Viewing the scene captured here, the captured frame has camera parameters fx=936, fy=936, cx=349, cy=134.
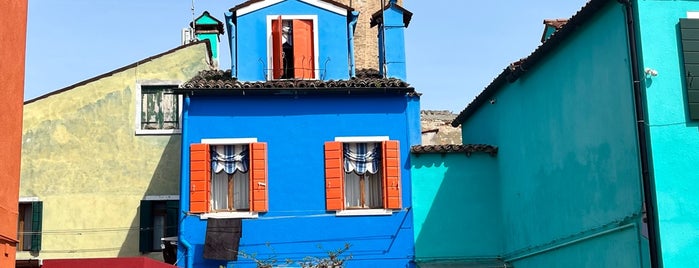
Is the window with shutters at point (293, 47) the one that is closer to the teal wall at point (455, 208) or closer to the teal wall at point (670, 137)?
the teal wall at point (455, 208)

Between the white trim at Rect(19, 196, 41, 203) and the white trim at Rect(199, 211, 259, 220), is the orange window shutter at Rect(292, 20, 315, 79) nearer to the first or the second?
the white trim at Rect(199, 211, 259, 220)

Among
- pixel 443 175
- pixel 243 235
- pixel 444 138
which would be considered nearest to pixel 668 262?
pixel 443 175

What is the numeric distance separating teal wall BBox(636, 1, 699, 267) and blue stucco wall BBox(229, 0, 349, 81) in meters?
7.56

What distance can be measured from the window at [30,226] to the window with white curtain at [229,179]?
4409mm

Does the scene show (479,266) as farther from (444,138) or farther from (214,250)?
(444,138)

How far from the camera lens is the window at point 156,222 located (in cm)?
1962

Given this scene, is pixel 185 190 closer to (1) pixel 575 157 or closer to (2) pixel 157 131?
(2) pixel 157 131

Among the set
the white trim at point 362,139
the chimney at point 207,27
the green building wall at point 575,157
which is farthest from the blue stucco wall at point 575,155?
the chimney at point 207,27

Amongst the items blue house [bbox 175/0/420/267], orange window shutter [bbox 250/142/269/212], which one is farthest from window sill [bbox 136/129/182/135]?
orange window shutter [bbox 250/142/269/212]

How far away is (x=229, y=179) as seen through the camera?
17.8 m

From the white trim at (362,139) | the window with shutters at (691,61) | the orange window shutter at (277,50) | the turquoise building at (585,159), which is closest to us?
the turquoise building at (585,159)

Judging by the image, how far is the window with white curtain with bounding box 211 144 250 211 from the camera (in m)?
17.7

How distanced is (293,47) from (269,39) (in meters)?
0.51

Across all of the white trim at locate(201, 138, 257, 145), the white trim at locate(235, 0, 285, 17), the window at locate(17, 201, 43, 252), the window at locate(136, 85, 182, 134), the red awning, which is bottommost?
the red awning
